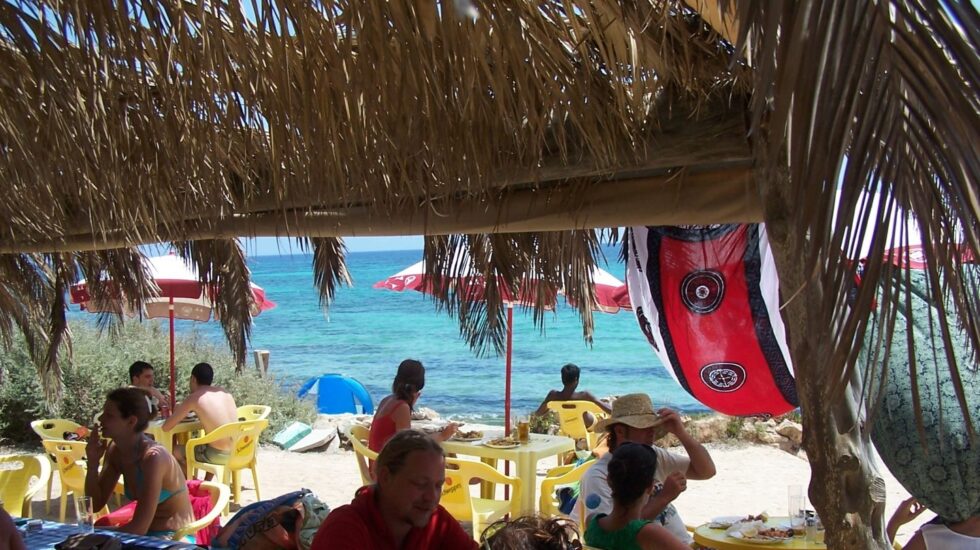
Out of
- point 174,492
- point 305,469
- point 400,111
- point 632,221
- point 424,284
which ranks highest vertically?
point 400,111

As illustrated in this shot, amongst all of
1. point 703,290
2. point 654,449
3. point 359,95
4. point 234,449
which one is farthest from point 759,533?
point 234,449

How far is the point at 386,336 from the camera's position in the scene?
4297 cm

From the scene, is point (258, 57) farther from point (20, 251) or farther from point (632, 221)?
point (20, 251)

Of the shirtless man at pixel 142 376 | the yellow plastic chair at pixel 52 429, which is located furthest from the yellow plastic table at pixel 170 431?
Result: the yellow plastic chair at pixel 52 429

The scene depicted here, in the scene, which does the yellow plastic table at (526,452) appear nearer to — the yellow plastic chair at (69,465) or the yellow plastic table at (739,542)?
the yellow plastic table at (739,542)

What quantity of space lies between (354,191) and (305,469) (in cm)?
657

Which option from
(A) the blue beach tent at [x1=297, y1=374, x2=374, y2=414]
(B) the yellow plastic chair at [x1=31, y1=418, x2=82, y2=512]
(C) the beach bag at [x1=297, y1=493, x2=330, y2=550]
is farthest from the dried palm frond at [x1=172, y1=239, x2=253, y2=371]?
(A) the blue beach tent at [x1=297, y1=374, x2=374, y2=414]

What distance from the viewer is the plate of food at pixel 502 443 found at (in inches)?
237

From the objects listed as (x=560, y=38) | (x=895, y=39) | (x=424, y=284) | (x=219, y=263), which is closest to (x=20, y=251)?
(x=219, y=263)

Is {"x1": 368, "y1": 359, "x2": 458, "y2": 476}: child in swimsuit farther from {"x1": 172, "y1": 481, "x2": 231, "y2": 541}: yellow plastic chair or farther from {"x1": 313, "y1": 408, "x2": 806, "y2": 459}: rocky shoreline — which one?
{"x1": 313, "y1": 408, "x2": 806, "y2": 459}: rocky shoreline

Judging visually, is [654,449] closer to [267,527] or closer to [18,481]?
[267,527]

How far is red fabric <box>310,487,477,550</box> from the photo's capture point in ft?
8.57

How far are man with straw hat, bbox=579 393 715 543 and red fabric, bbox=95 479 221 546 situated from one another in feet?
5.78

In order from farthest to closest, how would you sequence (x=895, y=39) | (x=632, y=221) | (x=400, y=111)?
(x=632, y=221), (x=400, y=111), (x=895, y=39)
